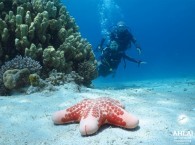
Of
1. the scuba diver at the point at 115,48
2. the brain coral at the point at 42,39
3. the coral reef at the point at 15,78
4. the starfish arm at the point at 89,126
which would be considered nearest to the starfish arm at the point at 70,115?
the starfish arm at the point at 89,126

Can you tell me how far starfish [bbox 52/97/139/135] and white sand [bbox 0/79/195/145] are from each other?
102mm

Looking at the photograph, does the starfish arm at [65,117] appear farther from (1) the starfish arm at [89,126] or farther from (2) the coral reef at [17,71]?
(2) the coral reef at [17,71]

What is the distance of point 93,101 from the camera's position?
441 centimetres

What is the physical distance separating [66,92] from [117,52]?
6.81m

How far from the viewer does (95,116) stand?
4.00m

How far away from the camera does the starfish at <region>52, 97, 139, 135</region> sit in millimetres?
3883

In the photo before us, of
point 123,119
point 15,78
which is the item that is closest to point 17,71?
point 15,78

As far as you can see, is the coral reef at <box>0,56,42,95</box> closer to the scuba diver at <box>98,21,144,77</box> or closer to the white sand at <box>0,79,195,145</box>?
the white sand at <box>0,79,195,145</box>

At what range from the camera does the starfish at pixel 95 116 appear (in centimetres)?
388

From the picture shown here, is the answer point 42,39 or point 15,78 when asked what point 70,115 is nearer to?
point 15,78

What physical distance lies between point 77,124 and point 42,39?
3.94 m

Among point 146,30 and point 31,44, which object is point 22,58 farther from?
point 146,30

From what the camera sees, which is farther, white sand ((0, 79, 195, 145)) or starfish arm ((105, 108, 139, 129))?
starfish arm ((105, 108, 139, 129))
